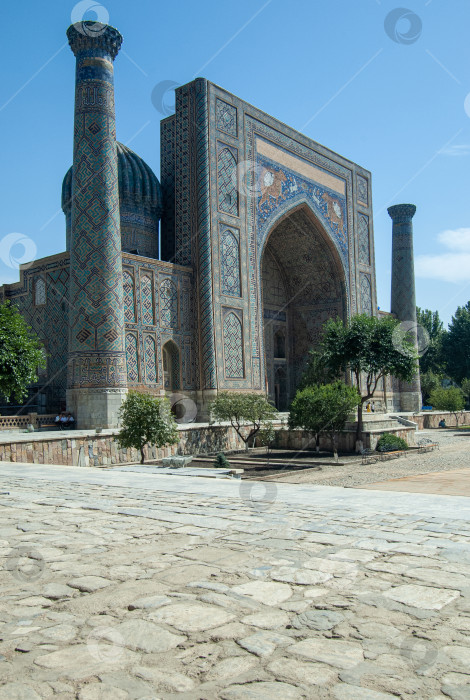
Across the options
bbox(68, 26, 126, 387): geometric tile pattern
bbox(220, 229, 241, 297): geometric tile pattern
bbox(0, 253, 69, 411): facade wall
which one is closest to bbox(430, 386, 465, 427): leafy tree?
bbox(220, 229, 241, 297): geometric tile pattern

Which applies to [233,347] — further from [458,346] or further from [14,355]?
[458,346]

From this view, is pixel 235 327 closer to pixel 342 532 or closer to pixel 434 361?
pixel 342 532

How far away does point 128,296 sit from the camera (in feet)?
57.0

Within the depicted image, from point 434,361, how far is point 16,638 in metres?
36.3

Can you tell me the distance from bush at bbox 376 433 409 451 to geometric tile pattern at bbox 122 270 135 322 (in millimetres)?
7485

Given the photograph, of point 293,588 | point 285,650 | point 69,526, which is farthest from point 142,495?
point 285,650

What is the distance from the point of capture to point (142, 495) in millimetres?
5172

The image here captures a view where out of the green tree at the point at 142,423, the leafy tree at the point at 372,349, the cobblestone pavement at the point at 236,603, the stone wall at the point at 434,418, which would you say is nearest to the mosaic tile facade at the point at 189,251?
the green tree at the point at 142,423

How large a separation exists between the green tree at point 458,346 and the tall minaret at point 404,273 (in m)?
5.61

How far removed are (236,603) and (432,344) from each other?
3612 centimetres

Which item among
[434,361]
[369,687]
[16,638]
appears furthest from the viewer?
[434,361]

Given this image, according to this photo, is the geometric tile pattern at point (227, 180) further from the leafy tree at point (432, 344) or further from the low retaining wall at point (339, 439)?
the leafy tree at point (432, 344)

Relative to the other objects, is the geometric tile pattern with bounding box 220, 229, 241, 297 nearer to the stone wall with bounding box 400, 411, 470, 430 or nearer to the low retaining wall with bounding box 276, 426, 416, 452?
the low retaining wall with bounding box 276, 426, 416, 452

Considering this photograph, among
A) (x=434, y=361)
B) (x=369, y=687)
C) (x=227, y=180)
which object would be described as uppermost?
(x=227, y=180)
